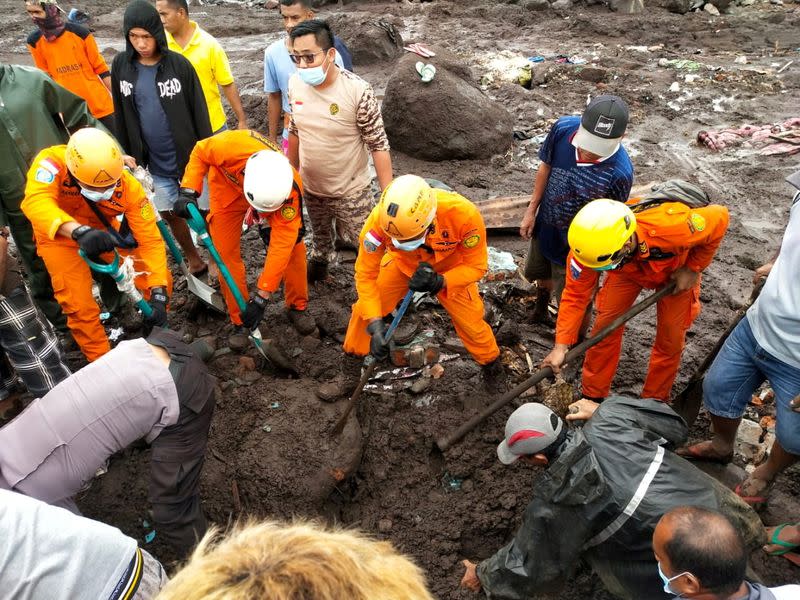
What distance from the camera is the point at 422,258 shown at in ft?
11.8

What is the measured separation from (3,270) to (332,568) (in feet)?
9.41

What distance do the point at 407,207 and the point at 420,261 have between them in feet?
1.90

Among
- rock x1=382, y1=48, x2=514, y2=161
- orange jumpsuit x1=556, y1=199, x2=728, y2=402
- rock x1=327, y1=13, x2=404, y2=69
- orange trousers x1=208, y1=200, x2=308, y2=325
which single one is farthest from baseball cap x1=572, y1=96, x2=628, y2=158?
rock x1=327, y1=13, x2=404, y2=69

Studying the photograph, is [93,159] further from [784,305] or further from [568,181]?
[784,305]

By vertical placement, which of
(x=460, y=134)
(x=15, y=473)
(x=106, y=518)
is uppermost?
(x=15, y=473)

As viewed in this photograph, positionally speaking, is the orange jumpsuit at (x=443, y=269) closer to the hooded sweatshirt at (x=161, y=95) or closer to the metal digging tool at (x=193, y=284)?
the metal digging tool at (x=193, y=284)

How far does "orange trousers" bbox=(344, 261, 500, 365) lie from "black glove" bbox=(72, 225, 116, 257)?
1489 mm

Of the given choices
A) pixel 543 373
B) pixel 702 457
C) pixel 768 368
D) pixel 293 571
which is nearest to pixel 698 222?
pixel 768 368

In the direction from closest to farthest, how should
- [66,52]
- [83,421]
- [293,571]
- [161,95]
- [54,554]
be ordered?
[293,571], [54,554], [83,421], [161,95], [66,52]

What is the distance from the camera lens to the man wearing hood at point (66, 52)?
4941 mm

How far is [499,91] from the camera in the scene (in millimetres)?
8766

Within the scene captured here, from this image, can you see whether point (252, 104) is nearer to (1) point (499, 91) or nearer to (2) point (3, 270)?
(1) point (499, 91)

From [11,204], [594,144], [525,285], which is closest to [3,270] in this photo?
[11,204]

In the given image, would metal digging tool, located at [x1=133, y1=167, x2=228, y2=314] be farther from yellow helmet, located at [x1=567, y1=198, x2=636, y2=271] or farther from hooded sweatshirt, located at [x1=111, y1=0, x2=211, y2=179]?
yellow helmet, located at [x1=567, y1=198, x2=636, y2=271]
